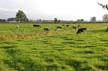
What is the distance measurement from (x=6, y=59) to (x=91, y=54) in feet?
20.4

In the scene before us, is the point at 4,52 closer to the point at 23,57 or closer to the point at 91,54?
the point at 23,57

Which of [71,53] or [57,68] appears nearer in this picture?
[57,68]

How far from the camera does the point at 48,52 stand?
75.3 feet

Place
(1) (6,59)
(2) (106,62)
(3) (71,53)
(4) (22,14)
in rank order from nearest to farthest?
(2) (106,62) < (1) (6,59) < (3) (71,53) < (4) (22,14)

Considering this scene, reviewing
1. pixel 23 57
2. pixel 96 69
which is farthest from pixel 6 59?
pixel 96 69

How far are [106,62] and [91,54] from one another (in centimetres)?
263

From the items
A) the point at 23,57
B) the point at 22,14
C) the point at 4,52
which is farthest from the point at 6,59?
the point at 22,14

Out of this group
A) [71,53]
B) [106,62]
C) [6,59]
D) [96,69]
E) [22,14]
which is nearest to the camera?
[96,69]

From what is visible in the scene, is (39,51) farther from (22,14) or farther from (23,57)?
(22,14)

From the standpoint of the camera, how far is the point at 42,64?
19.0 m

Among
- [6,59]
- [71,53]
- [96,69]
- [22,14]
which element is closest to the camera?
[96,69]

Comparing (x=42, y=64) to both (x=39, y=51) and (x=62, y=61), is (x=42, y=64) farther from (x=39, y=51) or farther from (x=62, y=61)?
(x=39, y=51)

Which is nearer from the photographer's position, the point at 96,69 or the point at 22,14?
the point at 96,69

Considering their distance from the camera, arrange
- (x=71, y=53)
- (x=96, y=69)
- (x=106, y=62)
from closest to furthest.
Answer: (x=96, y=69) < (x=106, y=62) < (x=71, y=53)
